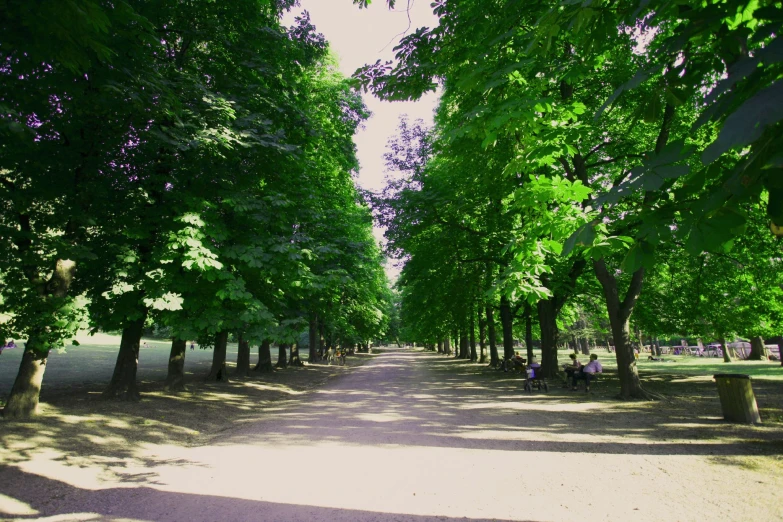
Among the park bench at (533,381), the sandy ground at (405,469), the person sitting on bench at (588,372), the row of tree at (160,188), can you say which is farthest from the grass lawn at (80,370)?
the person sitting on bench at (588,372)

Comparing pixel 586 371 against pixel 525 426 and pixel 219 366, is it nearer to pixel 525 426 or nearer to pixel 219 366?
pixel 525 426

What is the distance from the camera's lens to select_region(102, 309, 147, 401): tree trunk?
1117 cm

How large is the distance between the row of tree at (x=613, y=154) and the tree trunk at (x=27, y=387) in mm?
8729

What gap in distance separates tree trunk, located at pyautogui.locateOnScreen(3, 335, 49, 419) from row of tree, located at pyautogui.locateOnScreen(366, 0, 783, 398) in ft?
28.6

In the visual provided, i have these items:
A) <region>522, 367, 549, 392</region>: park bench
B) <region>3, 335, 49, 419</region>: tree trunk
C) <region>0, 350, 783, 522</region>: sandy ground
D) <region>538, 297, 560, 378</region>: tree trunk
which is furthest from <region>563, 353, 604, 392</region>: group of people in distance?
<region>3, 335, 49, 419</region>: tree trunk

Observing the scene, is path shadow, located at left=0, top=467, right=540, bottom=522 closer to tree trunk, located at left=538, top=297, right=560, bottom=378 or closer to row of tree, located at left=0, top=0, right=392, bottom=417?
row of tree, located at left=0, top=0, right=392, bottom=417

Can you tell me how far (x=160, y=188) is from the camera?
988 cm

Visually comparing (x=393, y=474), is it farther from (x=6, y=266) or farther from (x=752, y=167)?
(x=6, y=266)

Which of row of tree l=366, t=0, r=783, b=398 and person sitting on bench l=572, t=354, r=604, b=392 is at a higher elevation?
row of tree l=366, t=0, r=783, b=398

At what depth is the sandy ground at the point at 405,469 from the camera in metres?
4.55

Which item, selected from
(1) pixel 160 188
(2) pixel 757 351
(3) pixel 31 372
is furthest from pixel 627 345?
(2) pixel 757 351

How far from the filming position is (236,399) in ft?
44.0

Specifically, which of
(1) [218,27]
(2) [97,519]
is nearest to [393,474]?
(2) [97,519]

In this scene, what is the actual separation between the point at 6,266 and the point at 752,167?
10.1 meters
